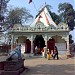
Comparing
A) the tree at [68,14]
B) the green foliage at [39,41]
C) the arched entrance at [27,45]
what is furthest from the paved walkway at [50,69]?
the tree at [68,14]

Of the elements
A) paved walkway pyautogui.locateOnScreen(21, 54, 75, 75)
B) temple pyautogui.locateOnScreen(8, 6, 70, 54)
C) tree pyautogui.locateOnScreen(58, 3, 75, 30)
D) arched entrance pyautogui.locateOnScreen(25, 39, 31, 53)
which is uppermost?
tree pyautogui.locateOnScreen(58, 3, 75, 30)

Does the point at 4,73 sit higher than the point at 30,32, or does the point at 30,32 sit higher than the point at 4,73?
the point at 30,32

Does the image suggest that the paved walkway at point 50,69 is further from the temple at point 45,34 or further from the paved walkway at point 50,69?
the temple at point 45,34

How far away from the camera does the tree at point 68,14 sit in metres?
48.3

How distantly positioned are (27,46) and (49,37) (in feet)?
14.8

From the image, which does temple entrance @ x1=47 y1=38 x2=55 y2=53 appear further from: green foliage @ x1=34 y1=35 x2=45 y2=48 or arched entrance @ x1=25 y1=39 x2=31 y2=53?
arched entrance @ x1=25 y1=39 x2=31 y2=53

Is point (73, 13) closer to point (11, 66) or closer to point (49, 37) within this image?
point (49, 37)

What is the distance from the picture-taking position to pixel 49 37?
29.2 meters

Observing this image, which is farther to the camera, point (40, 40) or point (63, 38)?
point (40, 40)

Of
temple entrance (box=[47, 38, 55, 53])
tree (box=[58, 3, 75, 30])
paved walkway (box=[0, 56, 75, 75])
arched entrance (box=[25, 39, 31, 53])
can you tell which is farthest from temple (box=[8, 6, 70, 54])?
tree (box=[58, 3, 75, 30])

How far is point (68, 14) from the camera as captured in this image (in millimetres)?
49156

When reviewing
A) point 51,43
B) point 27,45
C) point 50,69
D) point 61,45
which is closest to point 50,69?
point 50,69

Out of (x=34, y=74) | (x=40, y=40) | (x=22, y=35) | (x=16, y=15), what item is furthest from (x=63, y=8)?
(x=34, y=74)

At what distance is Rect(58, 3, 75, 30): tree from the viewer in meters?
48.3
